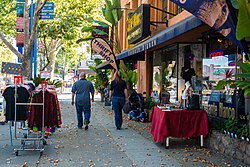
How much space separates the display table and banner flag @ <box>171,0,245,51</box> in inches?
85.4

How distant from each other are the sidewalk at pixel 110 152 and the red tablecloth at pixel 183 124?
330 millimetres

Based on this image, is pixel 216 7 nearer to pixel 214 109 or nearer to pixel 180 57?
pixel 214 109

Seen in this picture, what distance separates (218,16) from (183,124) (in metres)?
2.72

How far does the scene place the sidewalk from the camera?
800 cm

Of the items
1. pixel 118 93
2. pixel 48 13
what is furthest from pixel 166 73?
pixel 48 13

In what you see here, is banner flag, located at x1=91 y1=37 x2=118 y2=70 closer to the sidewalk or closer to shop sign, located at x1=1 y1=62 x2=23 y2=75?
shop sign, located at x1=1 y1=62 x2=23 y2=75

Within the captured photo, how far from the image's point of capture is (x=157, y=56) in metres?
17.4

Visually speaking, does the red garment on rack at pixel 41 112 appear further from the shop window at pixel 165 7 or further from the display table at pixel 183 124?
the shop window at pixel 165 7

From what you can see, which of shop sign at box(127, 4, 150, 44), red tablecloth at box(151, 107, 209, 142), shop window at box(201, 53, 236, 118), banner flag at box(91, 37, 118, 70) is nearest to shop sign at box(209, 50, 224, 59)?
shop window at box(201, 53, 236, 118)

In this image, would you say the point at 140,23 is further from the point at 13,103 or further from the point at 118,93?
the point at 13,103

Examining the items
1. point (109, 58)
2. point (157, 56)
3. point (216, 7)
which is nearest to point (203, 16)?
point (216, 7)

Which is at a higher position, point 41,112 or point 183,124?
point 41,112

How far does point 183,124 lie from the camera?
9.48 meters

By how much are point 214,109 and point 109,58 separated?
8752 millimetres
